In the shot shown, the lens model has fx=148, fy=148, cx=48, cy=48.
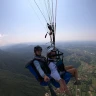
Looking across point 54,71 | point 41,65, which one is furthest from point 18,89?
point 54,71

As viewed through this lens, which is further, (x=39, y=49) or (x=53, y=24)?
(x=53, y=24)

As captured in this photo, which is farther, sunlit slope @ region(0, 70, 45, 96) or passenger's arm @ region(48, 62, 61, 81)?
sunlit slope @ region(0, 70, 45, 96)

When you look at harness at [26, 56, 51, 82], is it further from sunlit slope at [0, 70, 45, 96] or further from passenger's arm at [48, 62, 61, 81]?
sunlit slope at [0, 70, 45, 96]

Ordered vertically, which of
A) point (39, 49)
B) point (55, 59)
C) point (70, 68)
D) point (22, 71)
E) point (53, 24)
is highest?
point (53, 24)

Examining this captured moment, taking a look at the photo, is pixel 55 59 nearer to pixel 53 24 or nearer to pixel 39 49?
pixel 39 49

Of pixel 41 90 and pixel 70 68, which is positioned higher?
pixel 70 68

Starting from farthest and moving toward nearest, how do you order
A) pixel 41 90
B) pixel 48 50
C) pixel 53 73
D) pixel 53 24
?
pixel 41 90, pixel 53 24, pixel 48 50, pixel 53 73

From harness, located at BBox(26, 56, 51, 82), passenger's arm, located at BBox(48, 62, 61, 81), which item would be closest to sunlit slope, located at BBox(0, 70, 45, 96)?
harness, located at BBox(26, 56, 51, 82)

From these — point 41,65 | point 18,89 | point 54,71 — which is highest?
point 41,65

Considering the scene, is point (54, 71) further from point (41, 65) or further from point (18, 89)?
point (18, 89)

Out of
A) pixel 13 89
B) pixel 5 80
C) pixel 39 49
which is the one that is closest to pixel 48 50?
pixel 39 49

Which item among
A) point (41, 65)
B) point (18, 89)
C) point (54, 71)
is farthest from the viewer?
point (18, 89)
